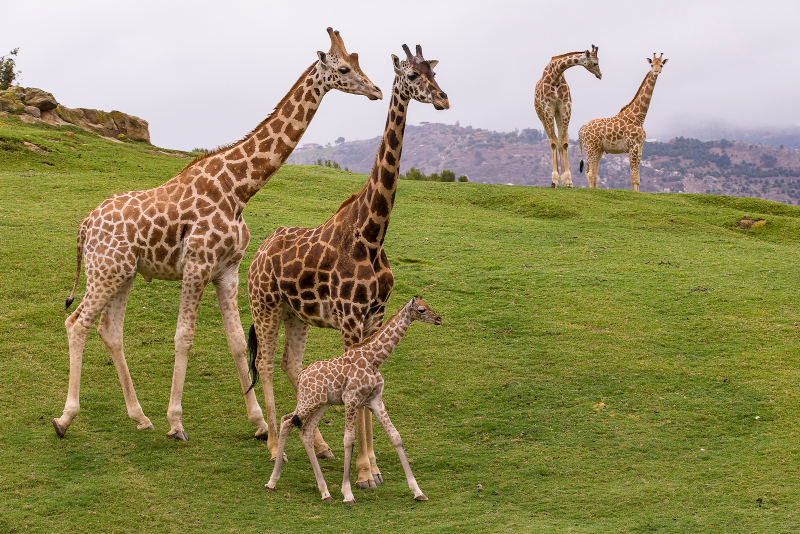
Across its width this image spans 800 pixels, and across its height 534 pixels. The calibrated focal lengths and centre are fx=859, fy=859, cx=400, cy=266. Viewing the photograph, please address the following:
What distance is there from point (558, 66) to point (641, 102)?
3.37 metres

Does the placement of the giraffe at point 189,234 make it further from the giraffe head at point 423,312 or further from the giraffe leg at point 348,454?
the giraffe head at point 423,312

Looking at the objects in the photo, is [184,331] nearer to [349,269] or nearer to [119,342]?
[119,342]

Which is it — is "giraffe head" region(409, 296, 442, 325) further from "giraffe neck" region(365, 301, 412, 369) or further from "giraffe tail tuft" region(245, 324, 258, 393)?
"giraffe tail tuft" region(245, 324, 258, 393)

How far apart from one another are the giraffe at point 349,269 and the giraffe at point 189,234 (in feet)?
1.61

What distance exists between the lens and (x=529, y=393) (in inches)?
458

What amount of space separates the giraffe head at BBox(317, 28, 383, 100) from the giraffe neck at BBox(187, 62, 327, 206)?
171 mm

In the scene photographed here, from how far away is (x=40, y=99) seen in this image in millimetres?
29562

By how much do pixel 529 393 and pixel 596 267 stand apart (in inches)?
240

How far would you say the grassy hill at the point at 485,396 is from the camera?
27.7ft

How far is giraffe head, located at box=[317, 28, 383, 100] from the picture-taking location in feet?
32.3

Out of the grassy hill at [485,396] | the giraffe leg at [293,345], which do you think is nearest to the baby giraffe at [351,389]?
the grassy hill at [485,396]

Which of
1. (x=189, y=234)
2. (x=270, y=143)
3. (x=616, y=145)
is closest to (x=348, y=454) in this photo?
(x=189, y=234)

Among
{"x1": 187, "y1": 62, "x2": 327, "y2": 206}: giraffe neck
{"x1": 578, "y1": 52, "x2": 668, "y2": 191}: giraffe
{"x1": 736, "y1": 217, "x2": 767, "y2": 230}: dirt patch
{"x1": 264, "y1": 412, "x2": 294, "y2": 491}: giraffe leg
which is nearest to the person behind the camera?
{"x1": 264, "y1": 412, "x2": 294, "y2": 491}: giraffe leg

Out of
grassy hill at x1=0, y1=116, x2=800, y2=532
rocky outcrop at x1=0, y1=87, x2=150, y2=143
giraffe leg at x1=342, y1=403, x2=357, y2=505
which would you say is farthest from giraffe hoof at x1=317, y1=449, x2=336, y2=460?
rocky outcrop at x1=0, y1=87, x2=150, y2=143
